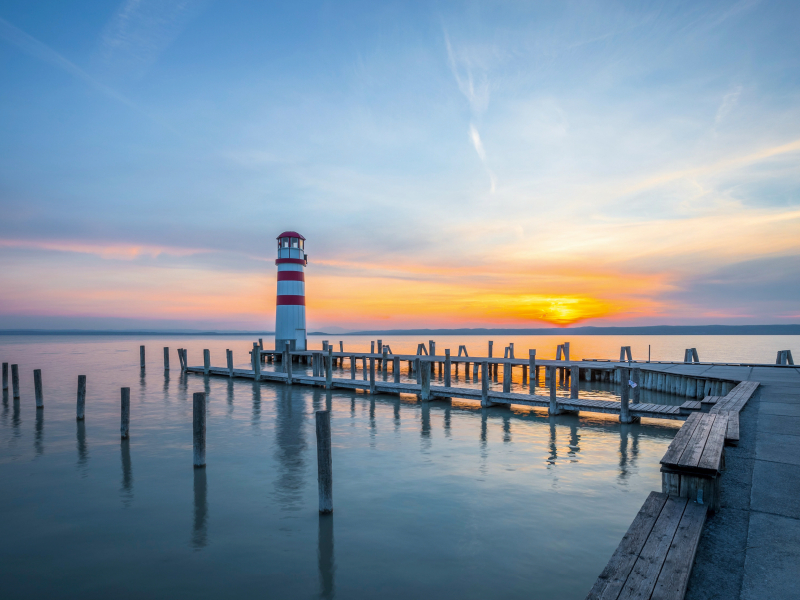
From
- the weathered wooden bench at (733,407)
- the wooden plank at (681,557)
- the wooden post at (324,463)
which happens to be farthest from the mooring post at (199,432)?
the weathered wooden bench at (733,407)

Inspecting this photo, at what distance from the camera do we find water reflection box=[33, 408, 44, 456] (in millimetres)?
14648

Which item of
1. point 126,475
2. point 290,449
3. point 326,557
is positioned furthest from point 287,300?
point 326,557

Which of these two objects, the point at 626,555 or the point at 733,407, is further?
the point at 733,407

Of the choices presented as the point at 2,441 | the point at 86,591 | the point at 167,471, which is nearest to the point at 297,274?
the point at 2,441

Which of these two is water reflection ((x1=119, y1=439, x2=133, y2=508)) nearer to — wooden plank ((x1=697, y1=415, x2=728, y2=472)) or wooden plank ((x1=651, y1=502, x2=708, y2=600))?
wooden plank ((x1=651, y1=502, x2=708, y2=600))

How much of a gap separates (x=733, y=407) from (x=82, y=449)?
58.6 ft

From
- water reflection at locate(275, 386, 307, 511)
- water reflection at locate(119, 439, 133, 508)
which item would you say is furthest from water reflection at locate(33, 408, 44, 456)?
water reflection at locate(275, 386, 307, 511)

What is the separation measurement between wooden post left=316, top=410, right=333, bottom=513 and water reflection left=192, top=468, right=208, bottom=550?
7.04 ft

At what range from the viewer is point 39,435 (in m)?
16.5

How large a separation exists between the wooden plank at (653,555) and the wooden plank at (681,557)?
0.04 metres

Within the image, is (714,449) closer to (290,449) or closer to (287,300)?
(290,449)

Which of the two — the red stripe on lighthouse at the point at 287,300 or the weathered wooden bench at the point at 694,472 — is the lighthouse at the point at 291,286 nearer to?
the red stripe on lighthouse at the point at 287,300

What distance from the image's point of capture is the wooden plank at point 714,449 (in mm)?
4941

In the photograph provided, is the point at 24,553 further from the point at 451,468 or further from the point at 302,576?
the point at 451,468
